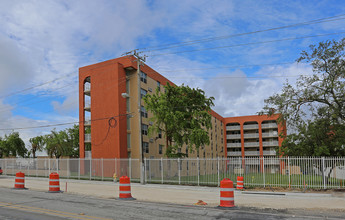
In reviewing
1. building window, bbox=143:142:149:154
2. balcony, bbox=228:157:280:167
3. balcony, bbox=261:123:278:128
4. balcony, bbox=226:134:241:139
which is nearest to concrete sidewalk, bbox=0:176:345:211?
balcony, bbox=228:157:280:167

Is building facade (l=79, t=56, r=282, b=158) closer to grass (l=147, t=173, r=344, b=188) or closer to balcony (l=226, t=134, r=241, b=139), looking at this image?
grass (l=147, t=173, r=344, b=188)

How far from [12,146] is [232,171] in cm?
5138

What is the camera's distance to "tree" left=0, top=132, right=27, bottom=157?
59.0 meters

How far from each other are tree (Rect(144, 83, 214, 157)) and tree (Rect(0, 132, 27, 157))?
40.5 m

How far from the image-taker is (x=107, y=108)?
35188mm

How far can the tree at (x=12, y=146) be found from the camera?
194 feet

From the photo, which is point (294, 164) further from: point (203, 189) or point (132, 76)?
point (132, 76)

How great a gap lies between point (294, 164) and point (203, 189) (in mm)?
6238

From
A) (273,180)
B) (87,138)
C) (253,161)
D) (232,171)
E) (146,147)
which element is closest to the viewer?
(273,180)

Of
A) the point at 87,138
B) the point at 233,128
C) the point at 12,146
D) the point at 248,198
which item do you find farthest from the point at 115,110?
the point at 233,128

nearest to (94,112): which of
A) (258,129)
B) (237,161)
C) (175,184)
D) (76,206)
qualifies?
(175,184)

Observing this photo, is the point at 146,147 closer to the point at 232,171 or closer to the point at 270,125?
the point at 232,171

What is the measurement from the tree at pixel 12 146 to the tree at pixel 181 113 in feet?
133

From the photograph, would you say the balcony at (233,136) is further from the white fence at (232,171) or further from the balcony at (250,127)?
the white fence at (232,171)
